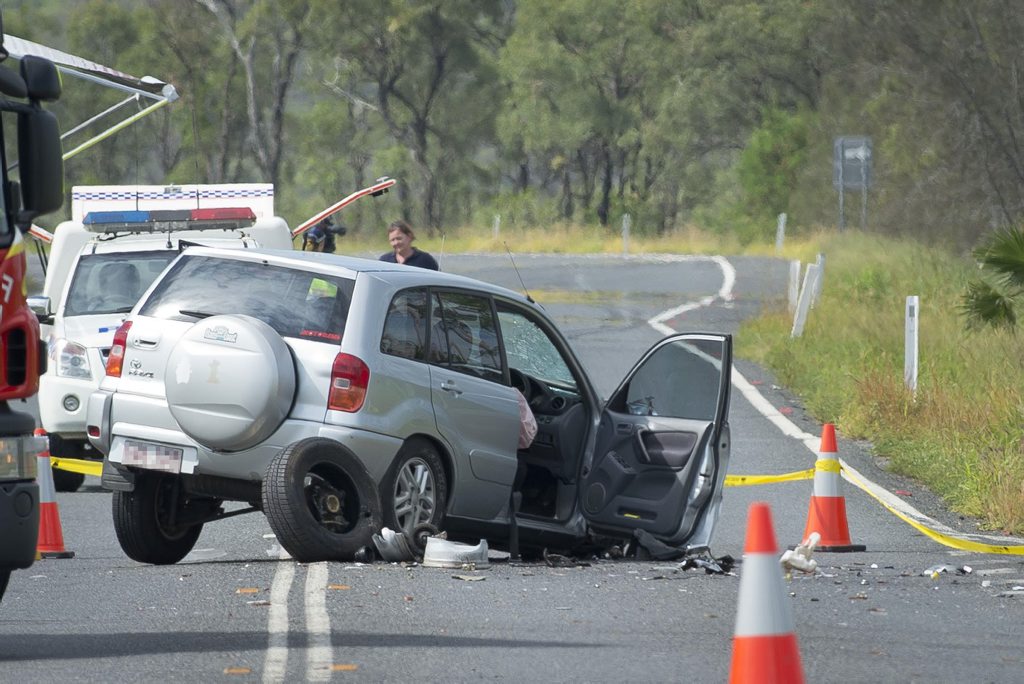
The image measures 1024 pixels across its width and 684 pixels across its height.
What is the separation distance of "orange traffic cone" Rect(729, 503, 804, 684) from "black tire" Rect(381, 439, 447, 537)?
179 inches

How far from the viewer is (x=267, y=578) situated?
31.0ft

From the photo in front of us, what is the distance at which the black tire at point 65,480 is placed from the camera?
14719 millimetres

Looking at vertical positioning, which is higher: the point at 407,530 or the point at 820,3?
the point at 820,3

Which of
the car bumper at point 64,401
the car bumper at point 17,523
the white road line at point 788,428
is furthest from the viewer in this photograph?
the car bumper at point 64,401

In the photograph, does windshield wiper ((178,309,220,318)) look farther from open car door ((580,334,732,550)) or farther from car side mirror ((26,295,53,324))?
car side mirror ((26,295,53,324))

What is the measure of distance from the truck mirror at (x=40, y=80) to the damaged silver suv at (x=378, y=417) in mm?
2537

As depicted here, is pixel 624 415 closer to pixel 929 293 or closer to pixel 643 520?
pixel 643 520

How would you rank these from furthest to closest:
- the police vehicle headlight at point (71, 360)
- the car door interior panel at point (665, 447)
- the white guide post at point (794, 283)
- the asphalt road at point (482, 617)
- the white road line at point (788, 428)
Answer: the white guide post at point (794, 283) → the police vehicle headlight at point (71, 360) → the white road line at point (788, 428) → the car door interior panel at point (665, 447) → the asphalt road at point (482, 617)

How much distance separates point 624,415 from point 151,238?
20.6ft

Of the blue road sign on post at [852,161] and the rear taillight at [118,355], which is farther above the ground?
the blue road sign on post at [852,161]

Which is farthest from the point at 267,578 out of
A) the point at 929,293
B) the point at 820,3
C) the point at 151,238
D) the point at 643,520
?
the point at 820,3

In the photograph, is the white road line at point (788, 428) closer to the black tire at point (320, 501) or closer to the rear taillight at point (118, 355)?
the black tire at point (320, 501)

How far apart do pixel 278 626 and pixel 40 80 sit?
249 centimetres

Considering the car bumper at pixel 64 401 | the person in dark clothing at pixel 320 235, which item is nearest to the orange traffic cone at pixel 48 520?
the car bumper at pixel 64 401
